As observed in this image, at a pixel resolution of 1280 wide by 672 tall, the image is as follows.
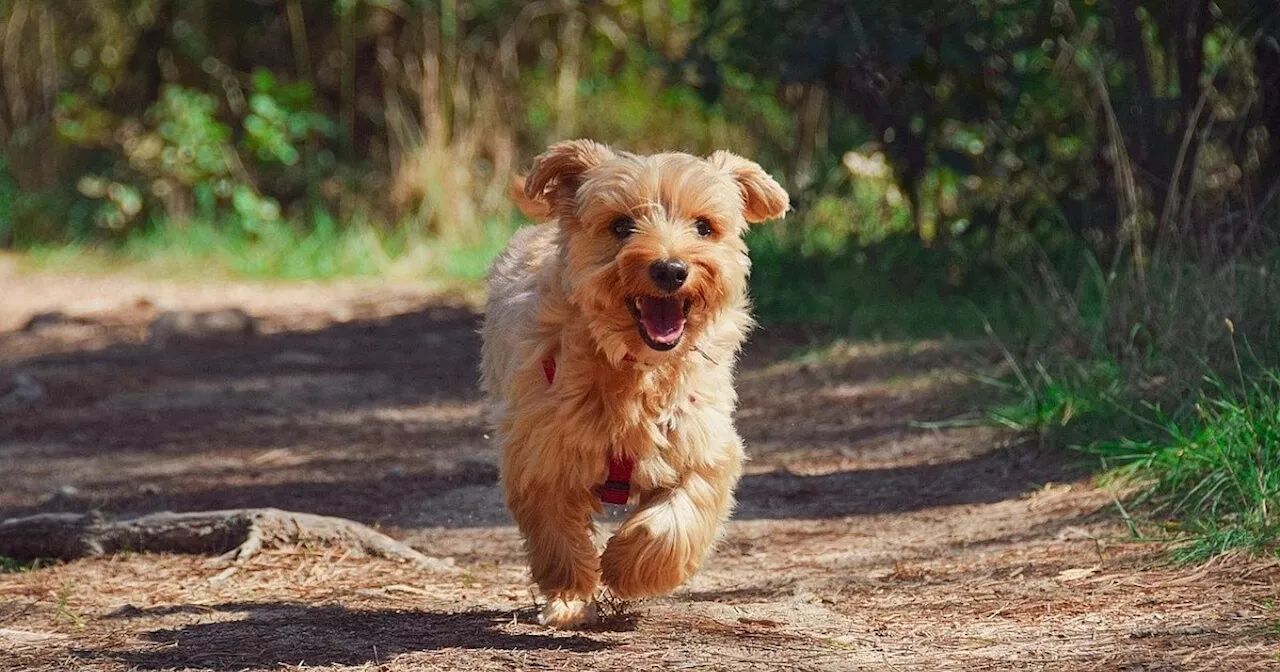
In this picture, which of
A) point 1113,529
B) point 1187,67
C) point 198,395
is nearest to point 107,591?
point 1113,529

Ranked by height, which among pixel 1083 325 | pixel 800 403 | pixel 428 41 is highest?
pixel 428 41

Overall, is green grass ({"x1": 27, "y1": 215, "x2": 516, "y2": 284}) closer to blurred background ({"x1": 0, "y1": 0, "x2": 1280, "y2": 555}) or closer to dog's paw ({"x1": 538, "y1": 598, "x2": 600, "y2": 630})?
blurred background ({"x1": 0, "y1": 0, "x2": 1280, "y2": 555})

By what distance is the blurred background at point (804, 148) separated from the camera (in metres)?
6.91

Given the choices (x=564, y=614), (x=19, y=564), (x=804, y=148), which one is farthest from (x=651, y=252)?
(x=804, y=148)

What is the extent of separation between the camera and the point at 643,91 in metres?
14.4

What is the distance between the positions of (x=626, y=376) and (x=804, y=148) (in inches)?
338

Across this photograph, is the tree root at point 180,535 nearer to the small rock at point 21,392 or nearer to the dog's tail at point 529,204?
the dog's tail at point 529,204

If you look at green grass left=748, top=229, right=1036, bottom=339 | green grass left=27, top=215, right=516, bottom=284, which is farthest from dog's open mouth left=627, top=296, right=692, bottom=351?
green grass left=27, top=215, right=516, bottom=284

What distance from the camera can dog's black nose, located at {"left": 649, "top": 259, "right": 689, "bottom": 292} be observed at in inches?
168

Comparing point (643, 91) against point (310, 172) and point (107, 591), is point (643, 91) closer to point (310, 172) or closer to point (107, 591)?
point (310, 172)

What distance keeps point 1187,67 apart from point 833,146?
2.58 m

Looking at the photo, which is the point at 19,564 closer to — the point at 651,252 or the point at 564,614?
the point at 564,614

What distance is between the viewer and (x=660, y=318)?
441cm

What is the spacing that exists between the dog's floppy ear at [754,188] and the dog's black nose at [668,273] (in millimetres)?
626
